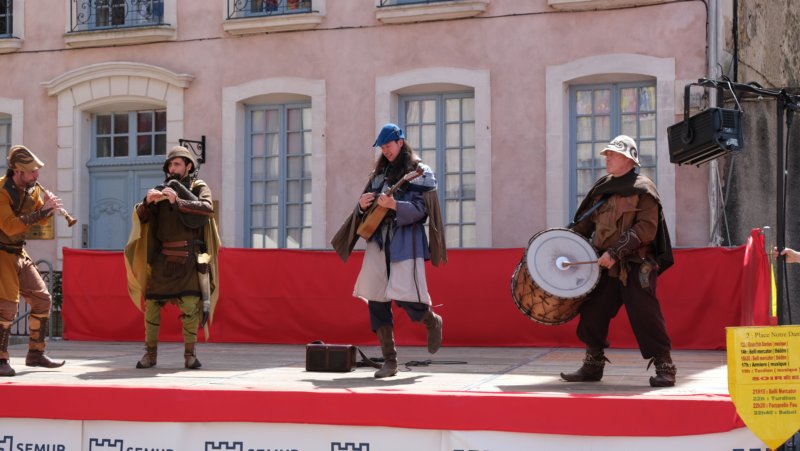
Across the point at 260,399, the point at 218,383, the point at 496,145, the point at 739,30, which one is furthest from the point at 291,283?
the point at 739,30

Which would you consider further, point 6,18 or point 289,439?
point 6,18

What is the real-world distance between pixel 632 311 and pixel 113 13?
10.5 metres

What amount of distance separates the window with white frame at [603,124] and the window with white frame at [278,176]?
3418mm

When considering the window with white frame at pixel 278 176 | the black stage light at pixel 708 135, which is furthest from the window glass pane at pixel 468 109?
the black stage light at pixel 708 135

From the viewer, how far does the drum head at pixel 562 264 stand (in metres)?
7.57

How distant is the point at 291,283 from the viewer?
1224cm

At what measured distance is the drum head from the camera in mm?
7570

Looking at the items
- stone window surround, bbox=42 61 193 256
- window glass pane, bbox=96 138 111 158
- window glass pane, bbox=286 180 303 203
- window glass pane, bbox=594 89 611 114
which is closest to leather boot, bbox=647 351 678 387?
window glass pane, bbox=594 89 611 114

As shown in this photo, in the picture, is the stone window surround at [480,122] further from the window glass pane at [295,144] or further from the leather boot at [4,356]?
the leather boot at [4,356]

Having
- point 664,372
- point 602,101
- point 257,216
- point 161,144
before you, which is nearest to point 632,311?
point 664,372

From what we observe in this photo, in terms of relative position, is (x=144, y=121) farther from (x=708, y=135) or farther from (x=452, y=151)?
(x=708, y=135)

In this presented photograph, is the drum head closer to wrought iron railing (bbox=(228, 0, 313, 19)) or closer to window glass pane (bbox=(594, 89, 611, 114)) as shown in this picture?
window glass pane (bbox=(594, 89, 611, 114))

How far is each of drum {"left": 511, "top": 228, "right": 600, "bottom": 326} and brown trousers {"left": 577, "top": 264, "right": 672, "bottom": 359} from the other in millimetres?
114

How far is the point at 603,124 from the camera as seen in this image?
1377cm
